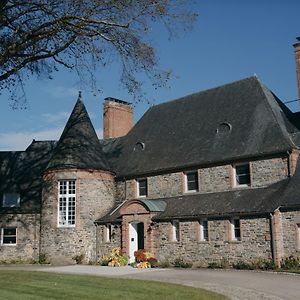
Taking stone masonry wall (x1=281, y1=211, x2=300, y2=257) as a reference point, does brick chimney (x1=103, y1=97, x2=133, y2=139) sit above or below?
above

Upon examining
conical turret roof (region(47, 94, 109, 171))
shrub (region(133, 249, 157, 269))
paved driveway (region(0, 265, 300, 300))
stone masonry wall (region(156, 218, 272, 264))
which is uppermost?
conical turret roof (region(47, 94, 109, 171))

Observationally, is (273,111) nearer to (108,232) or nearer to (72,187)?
(108,232)

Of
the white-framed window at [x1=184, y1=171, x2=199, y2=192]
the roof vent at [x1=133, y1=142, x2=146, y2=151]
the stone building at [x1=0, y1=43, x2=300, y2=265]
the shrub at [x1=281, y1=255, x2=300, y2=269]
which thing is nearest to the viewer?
the shrub at [x1=281, y1=255, x2=300, y2=269]

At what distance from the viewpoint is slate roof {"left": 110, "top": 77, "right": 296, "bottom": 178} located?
2538 centimetres

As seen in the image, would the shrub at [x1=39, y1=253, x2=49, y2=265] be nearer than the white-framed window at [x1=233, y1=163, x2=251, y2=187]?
No

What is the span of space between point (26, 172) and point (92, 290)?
2189 centimetres

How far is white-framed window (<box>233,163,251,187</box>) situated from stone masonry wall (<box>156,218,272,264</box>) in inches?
106

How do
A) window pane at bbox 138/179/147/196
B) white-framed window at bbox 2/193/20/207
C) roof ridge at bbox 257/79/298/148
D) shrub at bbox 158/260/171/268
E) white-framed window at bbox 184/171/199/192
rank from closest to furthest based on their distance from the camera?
roof ridge at bbox 257/79/298/148 → shrub at bbox 158/260/171/268 → white-framed window at bbox 184/171/199/192 → window pane at bbox 138/179/147/196 → white-framed window at bbox 2/193/20/207

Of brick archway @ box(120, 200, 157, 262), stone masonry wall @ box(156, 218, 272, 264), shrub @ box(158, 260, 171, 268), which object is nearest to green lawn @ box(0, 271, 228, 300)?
stone masonry wall @ box(156, 218, 272, 264)

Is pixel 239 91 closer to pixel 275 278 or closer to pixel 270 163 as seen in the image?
pixel 270 163

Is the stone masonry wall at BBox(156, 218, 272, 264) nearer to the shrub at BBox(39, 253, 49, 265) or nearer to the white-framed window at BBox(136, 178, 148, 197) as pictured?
the white-framed window at BBox(136, 178, 148, 197)

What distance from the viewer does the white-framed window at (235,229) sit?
23359 mm

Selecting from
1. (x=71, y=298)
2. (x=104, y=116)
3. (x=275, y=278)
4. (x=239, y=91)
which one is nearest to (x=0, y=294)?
(x=71, y=298)

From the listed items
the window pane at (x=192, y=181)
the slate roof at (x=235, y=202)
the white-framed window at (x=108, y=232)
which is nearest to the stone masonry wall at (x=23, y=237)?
the white-framed window at (x=108, y=232)
